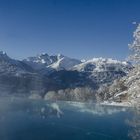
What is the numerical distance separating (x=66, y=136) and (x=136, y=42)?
6952 centimetres

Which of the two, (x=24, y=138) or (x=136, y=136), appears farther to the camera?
(x=136, y=136)

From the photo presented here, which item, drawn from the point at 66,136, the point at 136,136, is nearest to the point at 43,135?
the point at 66,136

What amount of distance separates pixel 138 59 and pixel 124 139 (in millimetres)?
70488

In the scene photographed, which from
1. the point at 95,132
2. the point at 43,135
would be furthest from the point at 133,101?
the point at 95,132

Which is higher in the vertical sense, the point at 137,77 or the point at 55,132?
the point at 137,77

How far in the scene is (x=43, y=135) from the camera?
84.9m

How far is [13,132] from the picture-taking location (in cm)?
8488

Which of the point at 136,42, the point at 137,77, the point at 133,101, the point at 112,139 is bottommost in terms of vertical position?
the point at 112,139

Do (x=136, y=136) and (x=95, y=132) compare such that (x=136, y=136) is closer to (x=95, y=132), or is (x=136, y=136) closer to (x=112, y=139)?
(x=112, y=139)

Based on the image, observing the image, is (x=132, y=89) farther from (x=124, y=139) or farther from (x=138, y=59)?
(x=124, y=139)

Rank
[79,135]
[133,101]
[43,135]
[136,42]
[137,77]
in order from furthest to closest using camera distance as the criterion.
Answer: [79,135]
[43,135]
[133,101]
[137,77]
[136,42]

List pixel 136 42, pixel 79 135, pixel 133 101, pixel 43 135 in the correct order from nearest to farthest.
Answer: pixel 136 42
pixel 133 101
pixel 43 135
pixel 79 135

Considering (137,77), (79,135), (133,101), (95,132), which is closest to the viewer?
(137,77)

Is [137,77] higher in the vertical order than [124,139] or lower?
higher
